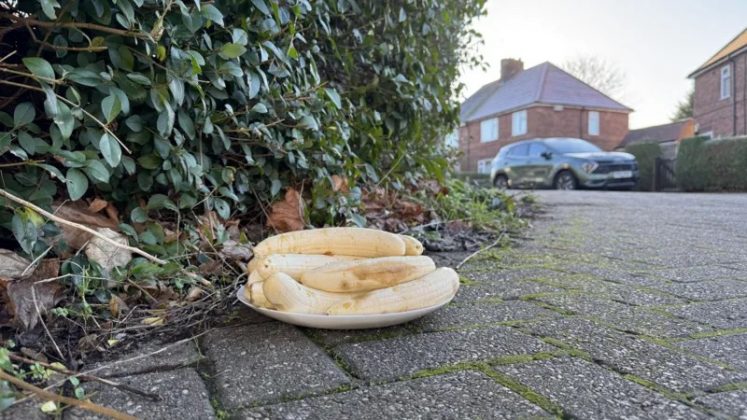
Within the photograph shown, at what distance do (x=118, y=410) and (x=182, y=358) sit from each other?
21 centimetres

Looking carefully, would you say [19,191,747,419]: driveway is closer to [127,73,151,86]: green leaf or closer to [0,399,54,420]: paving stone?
[0,399,54,420]: paving stone

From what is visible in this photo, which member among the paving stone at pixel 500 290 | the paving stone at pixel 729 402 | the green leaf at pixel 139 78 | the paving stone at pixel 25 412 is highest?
the green leaf at pixel 139 78

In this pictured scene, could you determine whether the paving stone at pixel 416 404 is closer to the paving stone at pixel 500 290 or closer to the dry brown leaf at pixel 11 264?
the paving stone at pixel 500 290

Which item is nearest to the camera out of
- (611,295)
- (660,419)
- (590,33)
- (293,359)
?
(660,419)

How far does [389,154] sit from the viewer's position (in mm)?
2525

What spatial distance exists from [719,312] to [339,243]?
1010mm

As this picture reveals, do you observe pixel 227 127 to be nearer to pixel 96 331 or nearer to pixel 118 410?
pixel 96 331

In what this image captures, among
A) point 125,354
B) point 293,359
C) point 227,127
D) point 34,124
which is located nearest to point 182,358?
point 125,354

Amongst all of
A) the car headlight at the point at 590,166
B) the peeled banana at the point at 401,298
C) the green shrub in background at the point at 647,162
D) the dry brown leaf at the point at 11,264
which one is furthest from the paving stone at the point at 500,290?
the green shrub in background at the point at 647,162

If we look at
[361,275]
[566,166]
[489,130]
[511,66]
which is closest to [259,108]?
[361,275]

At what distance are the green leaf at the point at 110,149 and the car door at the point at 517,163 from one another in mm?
9825

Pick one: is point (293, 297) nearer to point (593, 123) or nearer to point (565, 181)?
point (565, 181)

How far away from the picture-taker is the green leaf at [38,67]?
884 mm

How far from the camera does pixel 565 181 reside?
9398 millimetres
